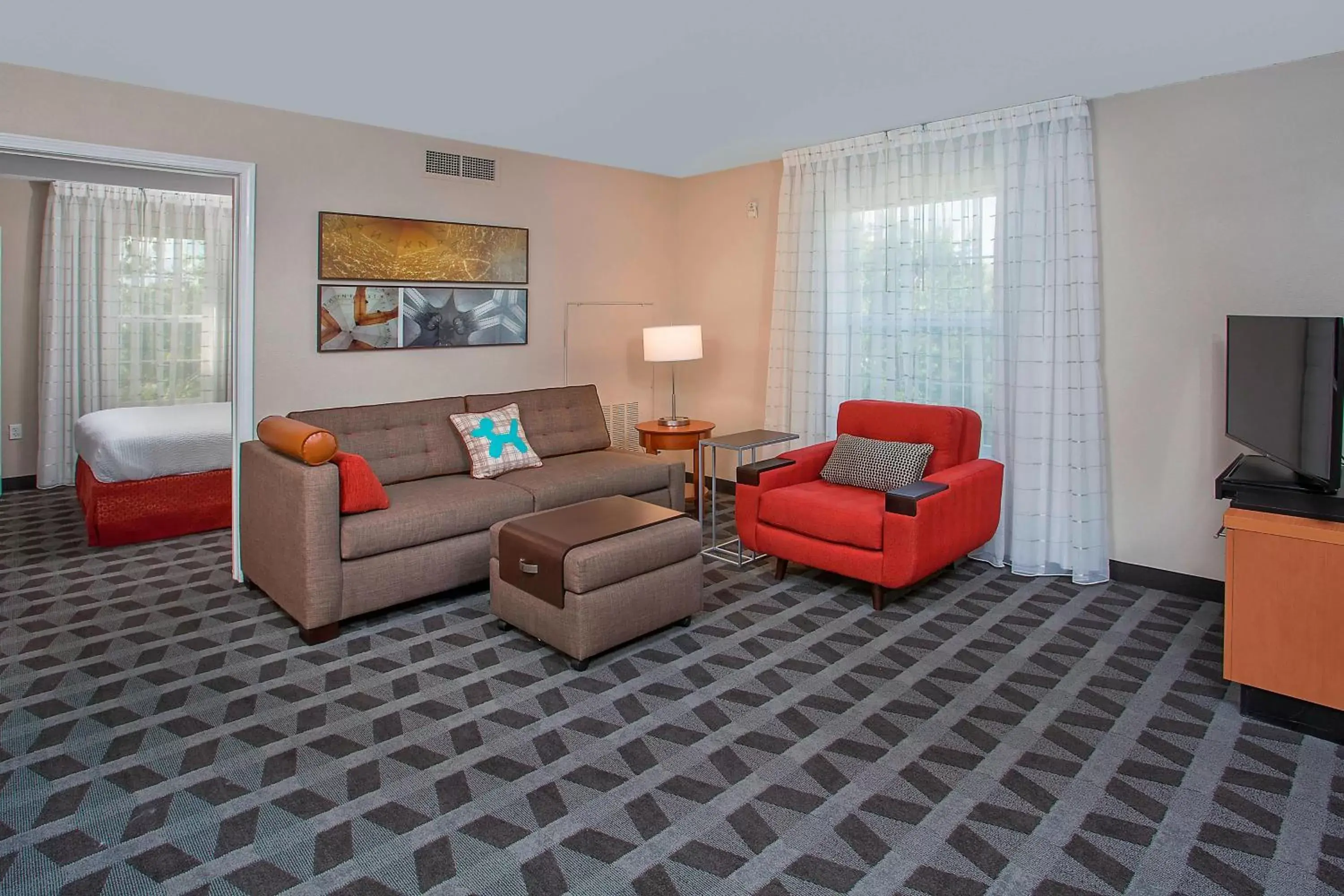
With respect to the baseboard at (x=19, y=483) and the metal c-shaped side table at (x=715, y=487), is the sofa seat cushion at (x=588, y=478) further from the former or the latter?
the baseboard at (x=19, y=483)

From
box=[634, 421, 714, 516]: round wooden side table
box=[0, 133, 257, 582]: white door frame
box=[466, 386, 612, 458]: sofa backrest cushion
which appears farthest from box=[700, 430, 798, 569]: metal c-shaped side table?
box=[0, 133, 257, 582]: white door frame

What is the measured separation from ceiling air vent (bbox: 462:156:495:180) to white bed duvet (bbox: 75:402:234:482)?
209 cm

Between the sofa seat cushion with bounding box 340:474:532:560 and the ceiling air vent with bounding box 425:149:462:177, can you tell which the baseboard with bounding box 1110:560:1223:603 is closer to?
the sofa seat cushion with bounding box 340:474:532:560

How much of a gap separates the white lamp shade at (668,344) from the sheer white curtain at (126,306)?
3286 mm

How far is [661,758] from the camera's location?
2.53 metres

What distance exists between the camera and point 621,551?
327 cm

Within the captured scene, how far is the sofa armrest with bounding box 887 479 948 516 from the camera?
12.0ft

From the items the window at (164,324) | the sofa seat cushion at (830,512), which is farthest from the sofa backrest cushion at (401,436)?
the window at (164,324)

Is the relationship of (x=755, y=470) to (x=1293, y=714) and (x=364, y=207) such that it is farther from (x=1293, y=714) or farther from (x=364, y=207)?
(x=364, y=207)

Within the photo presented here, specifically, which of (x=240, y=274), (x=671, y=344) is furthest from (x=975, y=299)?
(x=240, y=274)

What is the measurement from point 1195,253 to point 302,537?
14.0ft

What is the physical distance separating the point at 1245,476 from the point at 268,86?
4520 millimetres

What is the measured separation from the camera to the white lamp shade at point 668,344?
17.6ft

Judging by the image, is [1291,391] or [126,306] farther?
[126,306]
